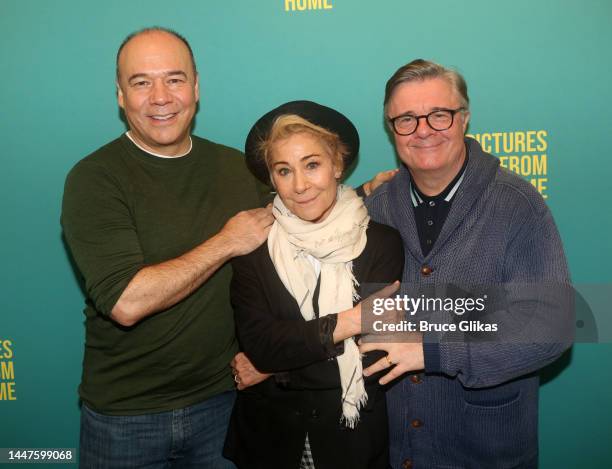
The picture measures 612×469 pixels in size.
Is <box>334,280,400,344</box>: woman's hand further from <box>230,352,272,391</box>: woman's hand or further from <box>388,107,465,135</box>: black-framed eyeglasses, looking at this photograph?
<box>388,107,465,135</box>: black-framed eyeglasses

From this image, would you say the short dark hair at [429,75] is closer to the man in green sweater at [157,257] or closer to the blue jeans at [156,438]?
the man in green sweater at [157,257]

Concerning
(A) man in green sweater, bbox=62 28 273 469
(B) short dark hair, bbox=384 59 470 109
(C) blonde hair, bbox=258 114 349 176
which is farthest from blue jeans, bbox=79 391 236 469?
(B) short dark hair, bbox=384 59 470 109

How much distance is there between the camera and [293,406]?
1.77m

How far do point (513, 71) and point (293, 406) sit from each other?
1700 mm

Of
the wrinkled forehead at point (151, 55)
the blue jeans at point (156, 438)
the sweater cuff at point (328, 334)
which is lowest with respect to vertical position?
the blue jeans at point (156, 438)

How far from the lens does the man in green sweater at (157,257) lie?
186 centimetres

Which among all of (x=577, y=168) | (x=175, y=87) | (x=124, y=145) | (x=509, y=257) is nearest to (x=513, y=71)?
(x=577, y=168)

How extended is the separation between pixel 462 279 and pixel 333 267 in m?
0.42

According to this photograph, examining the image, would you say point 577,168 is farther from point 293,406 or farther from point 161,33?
point 161,33

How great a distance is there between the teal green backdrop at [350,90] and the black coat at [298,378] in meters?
0.90

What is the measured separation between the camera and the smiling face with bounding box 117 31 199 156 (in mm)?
1977

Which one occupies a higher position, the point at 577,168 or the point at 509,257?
the point at 577,168

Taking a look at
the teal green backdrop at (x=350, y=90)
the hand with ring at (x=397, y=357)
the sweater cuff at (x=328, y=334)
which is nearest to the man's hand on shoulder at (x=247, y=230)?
the sweater cuff at (x=328, y=334)

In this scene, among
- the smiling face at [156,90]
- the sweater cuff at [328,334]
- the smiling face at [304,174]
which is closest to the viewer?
the sweater cuff at [328,334]
